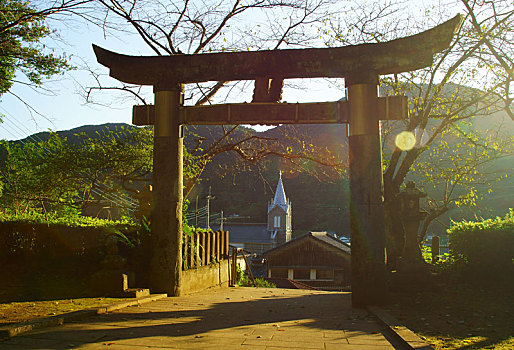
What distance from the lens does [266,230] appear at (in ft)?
242

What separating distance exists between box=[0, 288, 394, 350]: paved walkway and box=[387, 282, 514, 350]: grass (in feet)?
1.99

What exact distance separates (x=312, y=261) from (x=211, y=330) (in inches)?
1205

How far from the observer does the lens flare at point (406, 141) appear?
12.7 metres

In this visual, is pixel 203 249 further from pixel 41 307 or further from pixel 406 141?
pixel 406 141

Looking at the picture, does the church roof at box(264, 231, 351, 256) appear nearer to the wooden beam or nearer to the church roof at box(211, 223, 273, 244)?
the wooden beam

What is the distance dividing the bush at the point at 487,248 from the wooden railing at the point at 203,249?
5.54m

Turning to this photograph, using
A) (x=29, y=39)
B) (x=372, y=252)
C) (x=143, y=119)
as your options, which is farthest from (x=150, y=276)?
(x=29, y=39)

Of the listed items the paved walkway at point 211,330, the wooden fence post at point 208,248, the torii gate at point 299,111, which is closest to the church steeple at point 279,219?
the wooden fence post at point 208,248

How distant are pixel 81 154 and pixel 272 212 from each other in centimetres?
5980

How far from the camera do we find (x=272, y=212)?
7425 centimetres

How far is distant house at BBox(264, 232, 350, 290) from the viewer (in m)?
33.8

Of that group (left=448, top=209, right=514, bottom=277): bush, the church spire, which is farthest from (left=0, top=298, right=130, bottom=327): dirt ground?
the church spire

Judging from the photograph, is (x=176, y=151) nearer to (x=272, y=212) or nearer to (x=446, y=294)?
(x=446, y=294)

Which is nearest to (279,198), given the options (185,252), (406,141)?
(406,141)
